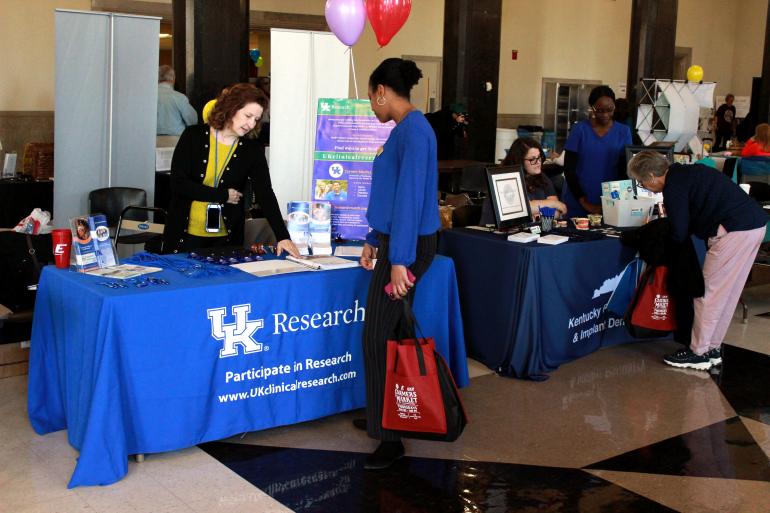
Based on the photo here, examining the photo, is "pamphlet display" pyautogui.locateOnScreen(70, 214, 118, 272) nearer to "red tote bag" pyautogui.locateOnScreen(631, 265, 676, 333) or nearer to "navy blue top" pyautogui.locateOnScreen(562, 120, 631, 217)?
"red tote bag" pyautogui.locateOnScreen(631, 265, 676, 333)

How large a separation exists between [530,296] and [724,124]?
12.5 m

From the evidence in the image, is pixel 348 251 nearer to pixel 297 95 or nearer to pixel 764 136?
pixel 297 95

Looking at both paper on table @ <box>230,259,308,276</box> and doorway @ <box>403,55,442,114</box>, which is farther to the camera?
doorway @ <box>403,55,442,114</box>

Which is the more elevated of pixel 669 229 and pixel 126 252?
pixel 669 229

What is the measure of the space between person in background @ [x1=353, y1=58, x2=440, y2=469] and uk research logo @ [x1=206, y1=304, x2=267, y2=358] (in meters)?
0.45

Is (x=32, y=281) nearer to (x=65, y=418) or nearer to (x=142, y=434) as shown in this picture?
(x=65, y=418)

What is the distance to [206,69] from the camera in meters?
7.79

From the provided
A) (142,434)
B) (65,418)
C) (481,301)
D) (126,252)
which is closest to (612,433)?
(481,301)

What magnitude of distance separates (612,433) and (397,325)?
3.80ft

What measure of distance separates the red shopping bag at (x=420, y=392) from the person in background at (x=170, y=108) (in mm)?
4749

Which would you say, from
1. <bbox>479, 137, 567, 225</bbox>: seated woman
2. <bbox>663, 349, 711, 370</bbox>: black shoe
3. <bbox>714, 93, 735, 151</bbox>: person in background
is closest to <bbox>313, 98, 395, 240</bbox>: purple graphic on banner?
<bbox>479, 137, 567, 225</bbox>: seated woman

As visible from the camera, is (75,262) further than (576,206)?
No

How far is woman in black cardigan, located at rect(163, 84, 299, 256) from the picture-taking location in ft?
13.0

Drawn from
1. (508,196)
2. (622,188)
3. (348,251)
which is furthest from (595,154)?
(348,251)
